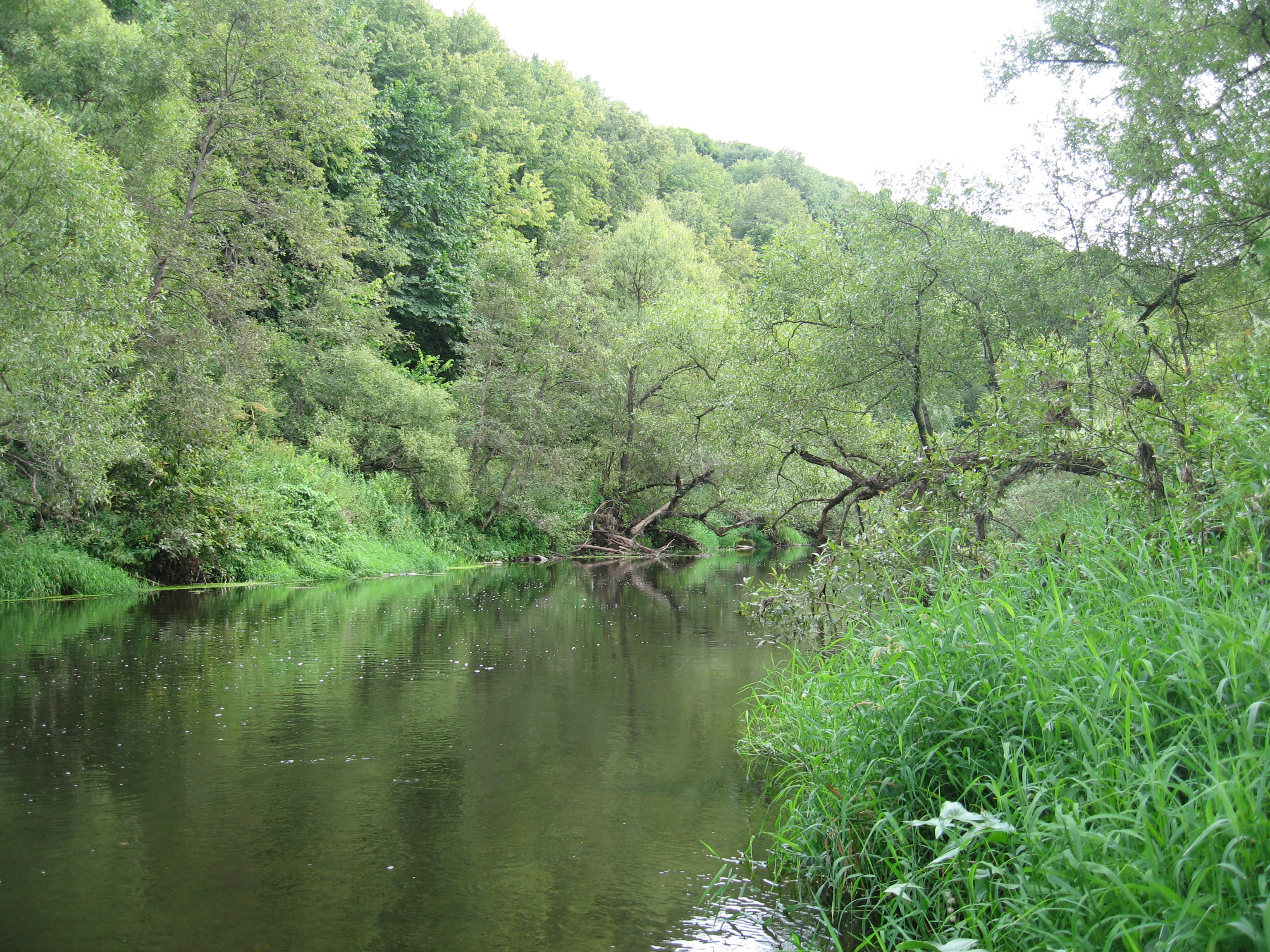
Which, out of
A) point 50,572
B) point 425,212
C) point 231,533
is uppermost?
point 425,212

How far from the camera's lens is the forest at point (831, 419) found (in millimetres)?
3957

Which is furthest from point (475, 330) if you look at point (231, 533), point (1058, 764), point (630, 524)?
point (1058, 764)

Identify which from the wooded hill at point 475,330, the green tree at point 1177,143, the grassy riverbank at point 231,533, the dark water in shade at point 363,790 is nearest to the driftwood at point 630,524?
the wooded hill at point 475,330

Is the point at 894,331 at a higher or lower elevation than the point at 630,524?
higher

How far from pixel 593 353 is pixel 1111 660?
29.3 meters

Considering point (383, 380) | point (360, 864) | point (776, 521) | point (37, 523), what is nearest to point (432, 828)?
point (360, 864)

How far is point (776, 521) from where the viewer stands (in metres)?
14.5

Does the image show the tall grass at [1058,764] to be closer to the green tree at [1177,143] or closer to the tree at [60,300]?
the green tree at [1177,143]

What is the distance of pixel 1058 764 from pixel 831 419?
10.1m

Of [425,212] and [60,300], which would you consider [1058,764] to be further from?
[425,212]

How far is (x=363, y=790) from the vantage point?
6605 mm

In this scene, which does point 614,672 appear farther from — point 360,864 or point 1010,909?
point 1010,909

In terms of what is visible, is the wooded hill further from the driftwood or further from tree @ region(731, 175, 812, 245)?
tree @ region(731, 175, 812, 245)

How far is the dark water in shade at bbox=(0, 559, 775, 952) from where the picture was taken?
4566 mm
